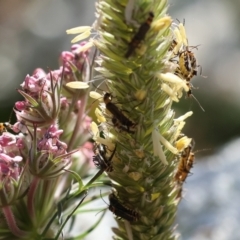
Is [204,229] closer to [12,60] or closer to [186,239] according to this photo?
[186,239]

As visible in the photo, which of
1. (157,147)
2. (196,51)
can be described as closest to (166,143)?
(157,147)

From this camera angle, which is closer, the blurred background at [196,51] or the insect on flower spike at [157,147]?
the insect on flower spike at [157,147]

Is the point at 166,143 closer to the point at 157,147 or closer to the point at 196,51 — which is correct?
the point at 157,147

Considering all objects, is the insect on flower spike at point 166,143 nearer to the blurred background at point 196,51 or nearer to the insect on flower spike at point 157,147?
the insect on flower spike at point 157,147

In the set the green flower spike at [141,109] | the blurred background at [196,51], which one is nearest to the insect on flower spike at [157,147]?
the green flower spike at [141,109]

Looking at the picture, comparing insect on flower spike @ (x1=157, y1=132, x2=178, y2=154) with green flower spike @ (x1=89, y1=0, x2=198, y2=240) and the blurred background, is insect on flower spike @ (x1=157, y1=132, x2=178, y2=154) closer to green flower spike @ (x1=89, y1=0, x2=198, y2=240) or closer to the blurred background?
green flower spike @ (x1=89, y1=0, x2=198, y2=240)

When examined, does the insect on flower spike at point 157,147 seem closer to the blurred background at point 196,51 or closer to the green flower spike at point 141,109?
the green flower spike at point 141,109

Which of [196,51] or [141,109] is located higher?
[196,51]

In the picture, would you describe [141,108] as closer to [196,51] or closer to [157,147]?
[157,147]

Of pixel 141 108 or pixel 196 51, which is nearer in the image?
pixel 141 108

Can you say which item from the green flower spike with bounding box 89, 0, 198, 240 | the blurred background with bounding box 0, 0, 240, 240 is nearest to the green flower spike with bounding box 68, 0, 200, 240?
the green flower spike with bounding box 89, 0, 198, 240

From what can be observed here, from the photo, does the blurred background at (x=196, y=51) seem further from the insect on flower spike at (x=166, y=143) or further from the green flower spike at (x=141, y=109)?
the insect on flower spike at (x=166, y=143)
